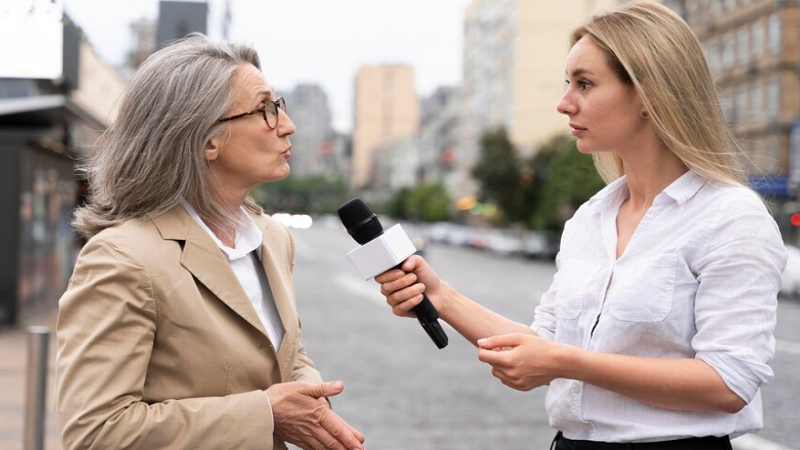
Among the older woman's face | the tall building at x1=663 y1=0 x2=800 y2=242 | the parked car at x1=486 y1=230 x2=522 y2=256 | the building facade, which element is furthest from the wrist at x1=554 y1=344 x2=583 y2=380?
the parked car at x1=486 y1=230 x2=522 y2=256

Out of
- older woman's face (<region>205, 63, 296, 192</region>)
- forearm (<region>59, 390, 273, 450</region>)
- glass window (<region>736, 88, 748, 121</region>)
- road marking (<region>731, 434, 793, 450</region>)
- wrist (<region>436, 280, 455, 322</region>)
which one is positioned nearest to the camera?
forearm (<region>59, 390, 273, 450</region>)

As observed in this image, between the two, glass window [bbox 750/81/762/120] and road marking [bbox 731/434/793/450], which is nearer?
road marking [bbox 731/434/793/450]

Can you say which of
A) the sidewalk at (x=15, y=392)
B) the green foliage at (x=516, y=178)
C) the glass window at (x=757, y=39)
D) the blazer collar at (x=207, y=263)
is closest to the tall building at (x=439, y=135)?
the green foliage at (x=516, y=178)

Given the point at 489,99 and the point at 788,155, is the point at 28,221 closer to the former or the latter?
the point at 788,155

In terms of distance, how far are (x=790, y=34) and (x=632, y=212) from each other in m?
43.4

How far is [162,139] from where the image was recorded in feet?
7.73

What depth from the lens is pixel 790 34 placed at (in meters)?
41.7

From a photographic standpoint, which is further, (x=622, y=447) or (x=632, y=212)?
(x=632, y=212)

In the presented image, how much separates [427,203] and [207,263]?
9657cm

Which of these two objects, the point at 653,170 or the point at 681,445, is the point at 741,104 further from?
the point at 681,445

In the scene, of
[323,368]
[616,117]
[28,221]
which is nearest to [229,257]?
[616,117]

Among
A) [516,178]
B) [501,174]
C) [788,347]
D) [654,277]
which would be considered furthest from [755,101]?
[654,277]

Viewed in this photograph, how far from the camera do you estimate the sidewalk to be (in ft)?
22.0

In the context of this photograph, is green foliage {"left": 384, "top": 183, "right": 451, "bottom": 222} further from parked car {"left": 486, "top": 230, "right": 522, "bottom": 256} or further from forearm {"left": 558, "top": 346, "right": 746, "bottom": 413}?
forearm {"left": 558, "top": 346, "right": 746, "bottom": 413}
